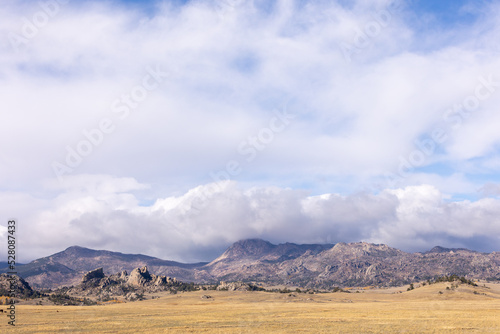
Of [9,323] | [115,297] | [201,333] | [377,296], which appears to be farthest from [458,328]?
[115,297]

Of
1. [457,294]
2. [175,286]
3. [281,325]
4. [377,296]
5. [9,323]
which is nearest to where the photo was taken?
[281,325]

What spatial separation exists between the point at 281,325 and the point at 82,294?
164853 mm

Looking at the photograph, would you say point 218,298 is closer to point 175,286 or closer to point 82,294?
point 175,286

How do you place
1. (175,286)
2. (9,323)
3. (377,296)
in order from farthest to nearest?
(175,286) < (377,296) < (9,323)

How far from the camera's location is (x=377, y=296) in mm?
150500

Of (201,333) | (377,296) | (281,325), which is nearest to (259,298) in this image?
(377,296)

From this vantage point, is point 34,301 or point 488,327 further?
point 34,301

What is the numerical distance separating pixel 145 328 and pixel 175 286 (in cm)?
15399

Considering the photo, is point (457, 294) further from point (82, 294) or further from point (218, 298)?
point (82, 294)

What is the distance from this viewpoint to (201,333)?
4669cm

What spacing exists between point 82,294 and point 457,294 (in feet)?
536

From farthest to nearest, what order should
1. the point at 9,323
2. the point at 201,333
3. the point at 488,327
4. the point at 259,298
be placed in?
the point at 259,298 < the point at 9,323 < the point at 488,327 < the point at 201,333

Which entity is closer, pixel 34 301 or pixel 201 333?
pixel 201 333

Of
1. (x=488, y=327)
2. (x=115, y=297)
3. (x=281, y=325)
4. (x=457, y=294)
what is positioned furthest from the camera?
(x=115, y=297)
